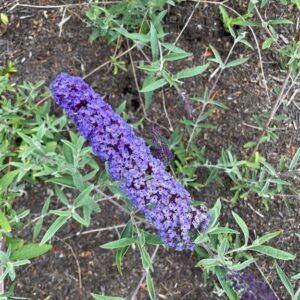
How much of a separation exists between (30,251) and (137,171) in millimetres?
770

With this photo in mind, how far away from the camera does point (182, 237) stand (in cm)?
244

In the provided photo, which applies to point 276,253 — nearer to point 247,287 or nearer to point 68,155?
point 247,287

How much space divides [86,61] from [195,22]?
0.86 m

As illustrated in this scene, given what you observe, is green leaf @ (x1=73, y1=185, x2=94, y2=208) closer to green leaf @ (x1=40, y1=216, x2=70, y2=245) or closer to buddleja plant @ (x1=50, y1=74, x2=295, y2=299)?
green leaf @ (x1=40, y1=216, x2=70, y2=245)

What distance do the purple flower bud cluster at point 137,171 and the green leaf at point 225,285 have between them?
0.20m

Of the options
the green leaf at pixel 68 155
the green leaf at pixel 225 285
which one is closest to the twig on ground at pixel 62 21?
the green leaf at pixel 68 155

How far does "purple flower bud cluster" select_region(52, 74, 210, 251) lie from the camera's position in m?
2.40


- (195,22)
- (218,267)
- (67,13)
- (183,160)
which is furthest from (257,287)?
(67,13)

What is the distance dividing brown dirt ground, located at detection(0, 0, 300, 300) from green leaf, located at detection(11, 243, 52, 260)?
102 cm

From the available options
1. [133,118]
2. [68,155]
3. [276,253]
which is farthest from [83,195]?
[133,118]

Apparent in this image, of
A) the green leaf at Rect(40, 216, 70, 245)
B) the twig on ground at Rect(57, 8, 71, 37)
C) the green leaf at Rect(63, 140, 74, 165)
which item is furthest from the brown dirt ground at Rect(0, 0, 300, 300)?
the green leaf at Rect(40, 216, 70, 245)

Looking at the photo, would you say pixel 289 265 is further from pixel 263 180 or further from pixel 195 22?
pixel 195 22

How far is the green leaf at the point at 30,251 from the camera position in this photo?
2713mm

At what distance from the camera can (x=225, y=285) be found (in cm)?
254
